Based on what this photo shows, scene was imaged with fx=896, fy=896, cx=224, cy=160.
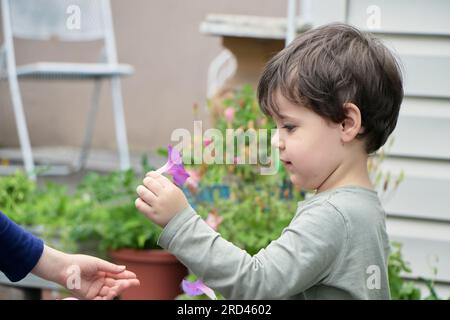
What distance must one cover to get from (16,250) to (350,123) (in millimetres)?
775

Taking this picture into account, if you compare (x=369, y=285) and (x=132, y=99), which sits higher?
(x=369, y=285)

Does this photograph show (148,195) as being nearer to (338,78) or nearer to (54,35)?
(338,78)

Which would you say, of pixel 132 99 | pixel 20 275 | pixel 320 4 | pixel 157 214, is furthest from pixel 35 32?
pixel 157 214

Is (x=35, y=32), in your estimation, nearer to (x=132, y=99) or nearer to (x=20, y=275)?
(x=132, y=99)

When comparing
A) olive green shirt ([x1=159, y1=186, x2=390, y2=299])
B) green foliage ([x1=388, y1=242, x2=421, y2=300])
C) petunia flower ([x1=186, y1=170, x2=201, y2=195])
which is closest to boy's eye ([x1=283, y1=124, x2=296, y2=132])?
olive green shirt ([x1=159, y1=186, x2=390, y2=299])

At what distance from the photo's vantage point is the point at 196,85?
22.9ft

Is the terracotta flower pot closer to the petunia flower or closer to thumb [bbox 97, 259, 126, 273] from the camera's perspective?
the petunia flower

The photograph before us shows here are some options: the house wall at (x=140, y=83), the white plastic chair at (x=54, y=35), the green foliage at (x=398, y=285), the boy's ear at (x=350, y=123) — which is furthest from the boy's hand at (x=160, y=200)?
the house wall at (x=140, y=83)

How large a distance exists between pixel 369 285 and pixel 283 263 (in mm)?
194

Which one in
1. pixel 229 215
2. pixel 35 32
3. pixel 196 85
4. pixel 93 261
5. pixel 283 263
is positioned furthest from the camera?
pixel 196 85

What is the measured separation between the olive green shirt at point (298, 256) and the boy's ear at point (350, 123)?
130 mm

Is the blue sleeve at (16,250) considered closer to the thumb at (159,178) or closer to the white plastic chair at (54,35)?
the thumb at (159,178)

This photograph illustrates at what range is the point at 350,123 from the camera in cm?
176

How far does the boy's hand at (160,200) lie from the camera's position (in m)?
1.64
